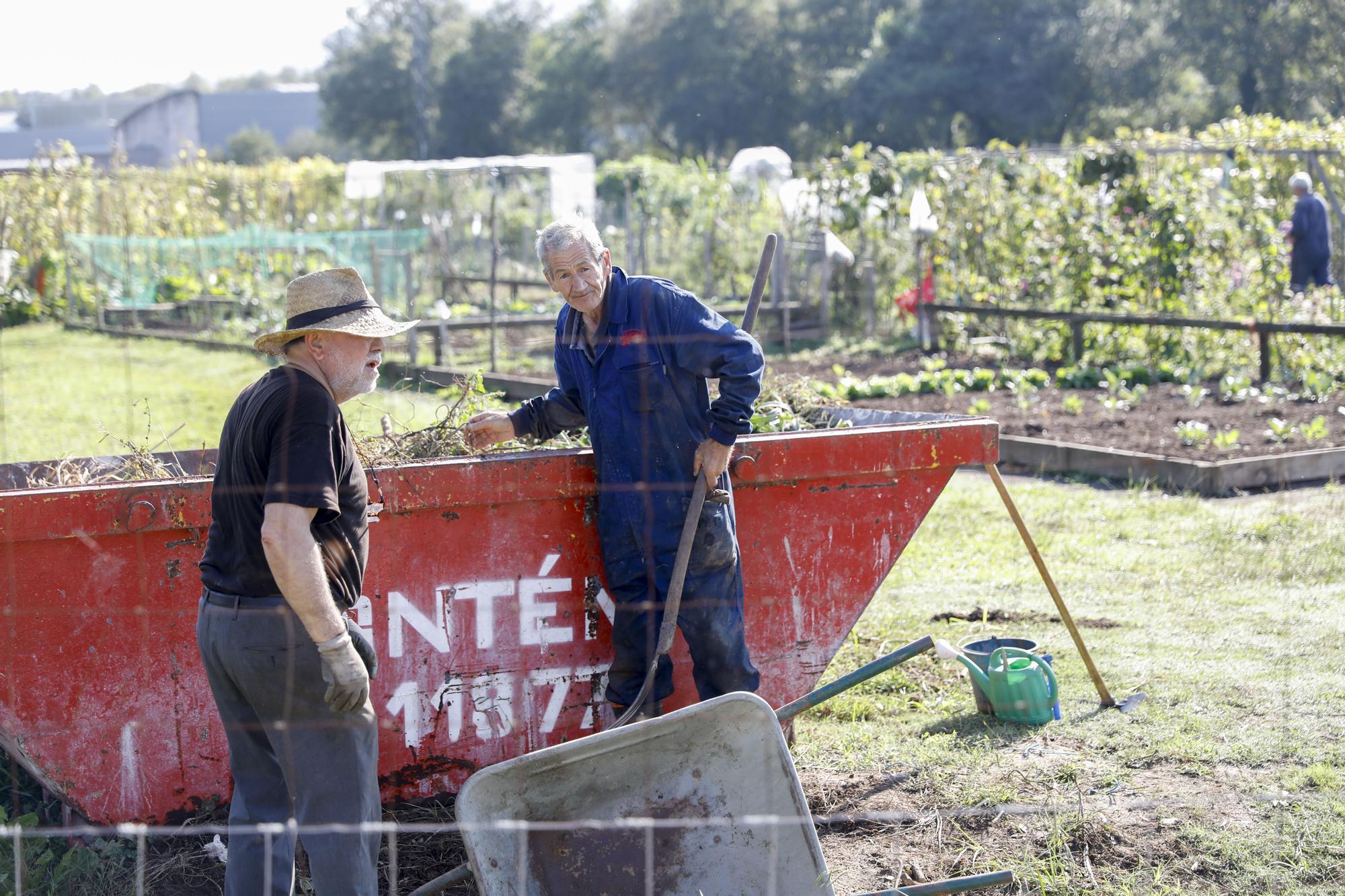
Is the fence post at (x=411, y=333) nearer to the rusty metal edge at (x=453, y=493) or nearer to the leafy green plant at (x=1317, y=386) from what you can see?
the leafy green plant at (x=1317, y=386)

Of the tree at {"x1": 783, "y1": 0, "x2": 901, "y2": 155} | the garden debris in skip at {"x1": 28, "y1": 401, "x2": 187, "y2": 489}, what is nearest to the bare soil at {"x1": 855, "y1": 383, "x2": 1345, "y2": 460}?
the garden debris in skip at {"x1": 28, "y1": 401, "x2": 187, "y2": 489}

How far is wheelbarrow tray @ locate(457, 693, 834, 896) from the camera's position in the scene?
3.12 meters

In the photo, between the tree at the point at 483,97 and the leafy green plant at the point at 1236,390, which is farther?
the tree at the point at 483,97

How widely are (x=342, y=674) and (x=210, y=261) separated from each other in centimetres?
1748

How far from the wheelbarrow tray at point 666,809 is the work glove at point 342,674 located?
395 millimetres

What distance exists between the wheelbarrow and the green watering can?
127 centimetres

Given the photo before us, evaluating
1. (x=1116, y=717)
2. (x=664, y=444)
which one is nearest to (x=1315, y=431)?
(x=1116, y=717)

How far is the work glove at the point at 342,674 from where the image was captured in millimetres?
2818

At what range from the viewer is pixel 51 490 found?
3.34m

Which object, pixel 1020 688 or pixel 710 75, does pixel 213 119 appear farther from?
pixel 1020 688

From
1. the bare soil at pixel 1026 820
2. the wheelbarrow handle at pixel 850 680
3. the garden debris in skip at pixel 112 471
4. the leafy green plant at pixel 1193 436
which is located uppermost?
the garden debris in skip at pixel 112 471

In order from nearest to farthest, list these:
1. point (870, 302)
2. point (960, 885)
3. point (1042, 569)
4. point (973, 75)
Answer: point (960, 885)
point (1042, 569)
point (870, 302)
point (973, 75)

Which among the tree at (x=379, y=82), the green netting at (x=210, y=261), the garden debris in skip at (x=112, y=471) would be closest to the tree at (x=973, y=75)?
the tree at (x=379, y=82)

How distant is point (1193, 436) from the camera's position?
28.0 feet
